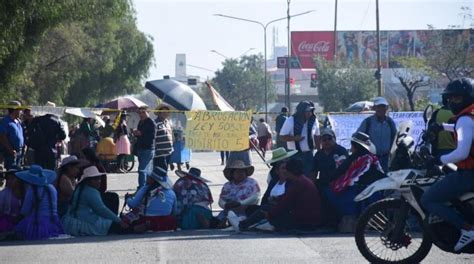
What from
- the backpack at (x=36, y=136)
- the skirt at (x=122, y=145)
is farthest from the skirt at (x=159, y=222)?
the skirt at (x=122, y=145)

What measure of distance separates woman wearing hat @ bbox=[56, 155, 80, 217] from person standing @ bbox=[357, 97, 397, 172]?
13.9ft

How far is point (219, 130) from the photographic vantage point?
762 inches

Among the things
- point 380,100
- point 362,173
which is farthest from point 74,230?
point 380,100

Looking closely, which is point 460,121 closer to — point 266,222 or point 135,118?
point 266,222

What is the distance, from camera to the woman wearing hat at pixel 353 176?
46.6 ft

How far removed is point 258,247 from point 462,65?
140ft

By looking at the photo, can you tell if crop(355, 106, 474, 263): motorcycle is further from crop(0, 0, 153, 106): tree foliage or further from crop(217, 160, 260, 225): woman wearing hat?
crop(0, 0, 153, 106): tree foliage

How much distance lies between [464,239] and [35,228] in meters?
6.07

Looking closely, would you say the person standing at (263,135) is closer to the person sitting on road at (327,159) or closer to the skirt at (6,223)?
the person sitting on road at (327,159)

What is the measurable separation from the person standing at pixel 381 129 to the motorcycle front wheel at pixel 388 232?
562cm

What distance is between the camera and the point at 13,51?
26.0 m

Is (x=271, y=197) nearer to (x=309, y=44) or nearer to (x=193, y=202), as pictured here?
(x=193, y=202)

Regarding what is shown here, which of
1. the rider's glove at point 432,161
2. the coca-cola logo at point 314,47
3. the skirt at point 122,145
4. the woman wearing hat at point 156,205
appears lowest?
the woman wearing hat at point 156,205

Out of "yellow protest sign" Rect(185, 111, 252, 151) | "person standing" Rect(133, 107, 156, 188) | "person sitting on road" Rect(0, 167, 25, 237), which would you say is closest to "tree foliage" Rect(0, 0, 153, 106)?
"person standing" Rect(133, 107, 156, 188)
